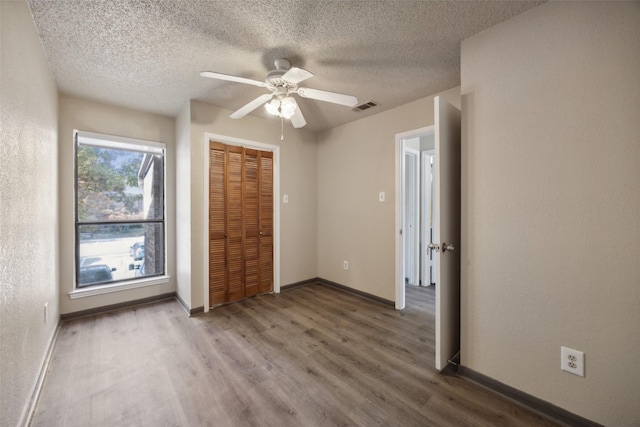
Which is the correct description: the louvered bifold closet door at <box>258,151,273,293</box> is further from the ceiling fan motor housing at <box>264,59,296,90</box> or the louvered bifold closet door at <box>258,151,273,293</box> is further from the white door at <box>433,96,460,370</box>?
the white door at <box>433,96,460,370</box>

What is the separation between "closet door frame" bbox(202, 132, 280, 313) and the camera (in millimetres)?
3023

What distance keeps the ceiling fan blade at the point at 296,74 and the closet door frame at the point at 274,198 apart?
1.64 meters

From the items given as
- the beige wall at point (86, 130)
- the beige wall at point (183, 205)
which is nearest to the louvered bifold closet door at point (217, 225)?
the beige wall at point (183, 205)

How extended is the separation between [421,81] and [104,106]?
137 inches

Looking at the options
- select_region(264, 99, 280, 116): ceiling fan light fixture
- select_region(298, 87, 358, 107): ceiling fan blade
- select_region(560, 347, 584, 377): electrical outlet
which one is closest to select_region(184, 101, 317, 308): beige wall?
select_region(264, 99, 280, 116): ceiling fan light fixture

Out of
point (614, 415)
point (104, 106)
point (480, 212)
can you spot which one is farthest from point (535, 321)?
point (104, 106)

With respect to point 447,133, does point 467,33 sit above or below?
above

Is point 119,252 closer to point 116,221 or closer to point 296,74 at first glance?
point 116,221

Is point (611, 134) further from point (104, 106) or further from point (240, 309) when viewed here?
point (104, 106)

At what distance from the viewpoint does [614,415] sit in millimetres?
1342

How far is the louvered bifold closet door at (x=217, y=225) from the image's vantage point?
10.2 feet

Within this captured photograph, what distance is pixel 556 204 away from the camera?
150 centimetres

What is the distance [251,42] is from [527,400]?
9.85 ft

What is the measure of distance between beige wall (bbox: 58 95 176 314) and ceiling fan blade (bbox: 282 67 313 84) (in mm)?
2397
